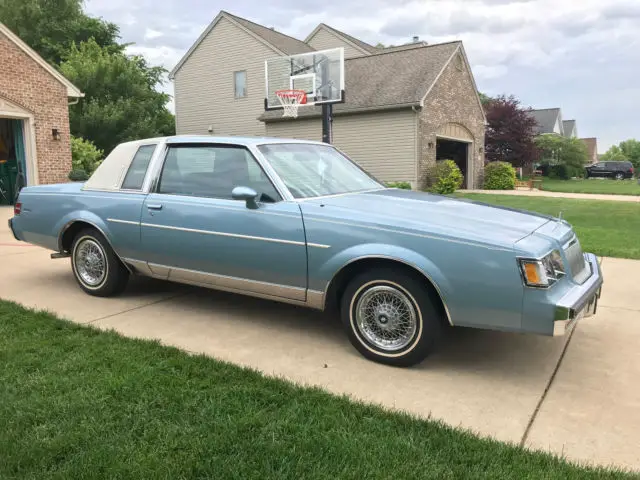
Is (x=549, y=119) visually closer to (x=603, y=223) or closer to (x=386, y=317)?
(x=603, y=223)

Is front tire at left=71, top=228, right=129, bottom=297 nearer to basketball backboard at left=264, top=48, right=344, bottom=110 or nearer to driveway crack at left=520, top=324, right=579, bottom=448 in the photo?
driveway crack at left=520, top=324, right=579, bottom=448

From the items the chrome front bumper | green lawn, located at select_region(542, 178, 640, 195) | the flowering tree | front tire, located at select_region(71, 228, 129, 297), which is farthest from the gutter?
the chrome front bumper

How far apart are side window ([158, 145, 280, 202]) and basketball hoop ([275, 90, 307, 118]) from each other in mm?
16206

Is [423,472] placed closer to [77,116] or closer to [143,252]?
[143,252]

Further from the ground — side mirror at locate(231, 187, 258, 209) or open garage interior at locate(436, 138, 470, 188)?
open garage interior at locate(436, 138, 470, 188)

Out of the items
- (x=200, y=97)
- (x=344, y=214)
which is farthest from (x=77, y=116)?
(x=344, y=214)

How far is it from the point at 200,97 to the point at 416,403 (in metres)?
27.1

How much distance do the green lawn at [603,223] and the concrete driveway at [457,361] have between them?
254cm

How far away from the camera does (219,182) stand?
15.4 ft

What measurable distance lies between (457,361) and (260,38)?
81.5 ft

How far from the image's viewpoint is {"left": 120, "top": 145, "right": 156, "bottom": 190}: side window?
17.1 feet

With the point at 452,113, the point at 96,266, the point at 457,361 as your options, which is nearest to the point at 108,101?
the point at 452,113

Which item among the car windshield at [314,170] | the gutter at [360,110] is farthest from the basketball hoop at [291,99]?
the car windshield at [314,170]

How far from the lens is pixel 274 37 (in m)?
27.4
